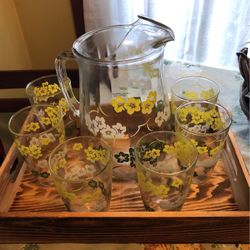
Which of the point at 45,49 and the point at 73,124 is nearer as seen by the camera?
the point at 73,124

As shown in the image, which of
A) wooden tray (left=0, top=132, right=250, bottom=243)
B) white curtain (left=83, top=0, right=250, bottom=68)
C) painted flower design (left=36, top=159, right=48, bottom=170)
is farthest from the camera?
white curtain (left=83, top=0, right=250, bottom=68)

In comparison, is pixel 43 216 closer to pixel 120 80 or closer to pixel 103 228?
pixel 103 228

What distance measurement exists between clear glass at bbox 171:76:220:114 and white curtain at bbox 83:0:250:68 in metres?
0.30

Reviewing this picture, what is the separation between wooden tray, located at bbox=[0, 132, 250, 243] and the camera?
0.42m

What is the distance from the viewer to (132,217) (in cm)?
42

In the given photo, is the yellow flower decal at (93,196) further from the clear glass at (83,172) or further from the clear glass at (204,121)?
the clear glass at (204,121)

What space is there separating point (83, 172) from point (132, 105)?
144 millimetres

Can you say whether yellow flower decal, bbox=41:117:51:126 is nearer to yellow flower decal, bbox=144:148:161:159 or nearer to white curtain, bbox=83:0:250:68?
yellow flower decal, bbox=144:148:161:159

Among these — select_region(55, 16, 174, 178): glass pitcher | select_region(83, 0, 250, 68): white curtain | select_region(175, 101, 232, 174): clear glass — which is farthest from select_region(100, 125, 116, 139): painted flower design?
select_region(83, 0, 250, 68): white curtain

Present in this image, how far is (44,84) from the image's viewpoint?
62 centimetres

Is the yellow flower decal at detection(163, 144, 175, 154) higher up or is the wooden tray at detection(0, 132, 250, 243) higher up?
the yellow flower decal at detection(163, 144, 175, 154)

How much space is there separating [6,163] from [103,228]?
214 mm

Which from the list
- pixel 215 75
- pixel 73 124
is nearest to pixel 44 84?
pixel 73 124

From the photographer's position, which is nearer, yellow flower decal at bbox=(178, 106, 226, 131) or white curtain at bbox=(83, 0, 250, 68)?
yellow flower decal at bbox=(178, 106, 226, 131)
